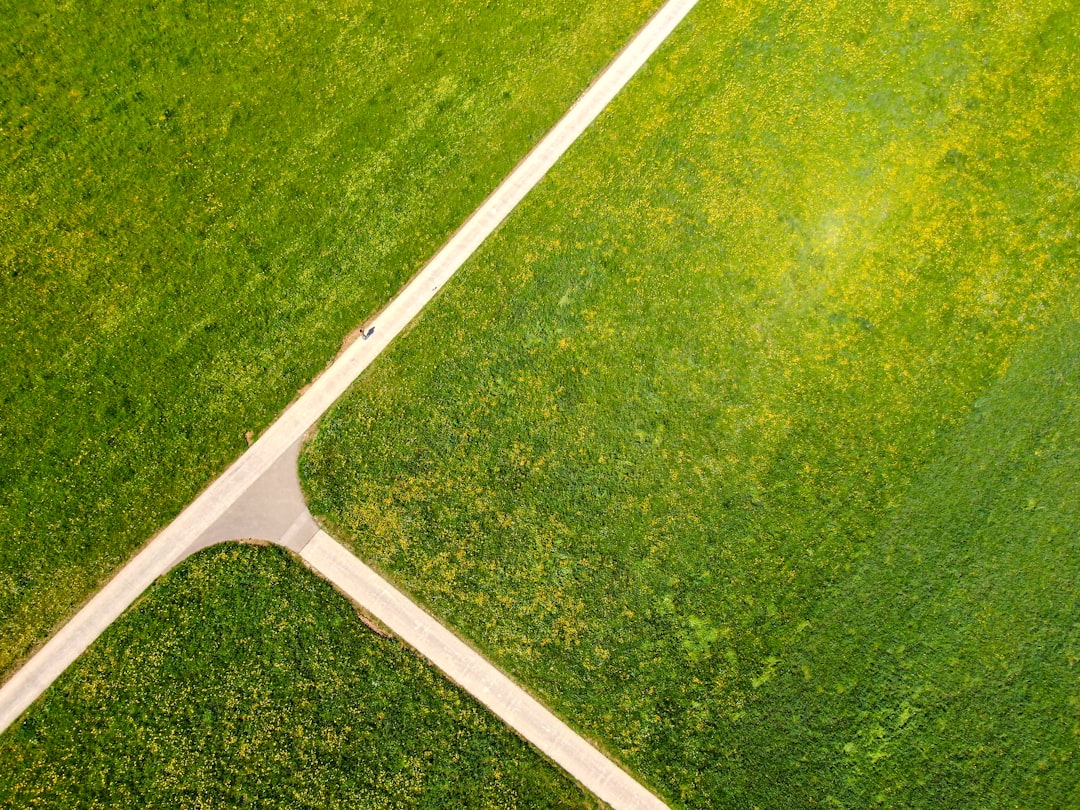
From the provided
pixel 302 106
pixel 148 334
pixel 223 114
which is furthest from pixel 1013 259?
pixel 148 334

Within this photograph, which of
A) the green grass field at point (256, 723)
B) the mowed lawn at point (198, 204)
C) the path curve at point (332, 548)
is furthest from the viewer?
the mowed lawn at point (198, 204)

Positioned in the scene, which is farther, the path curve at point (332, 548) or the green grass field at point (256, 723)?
the path curve at point (332, 548)

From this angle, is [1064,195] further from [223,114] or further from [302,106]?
[223,114]

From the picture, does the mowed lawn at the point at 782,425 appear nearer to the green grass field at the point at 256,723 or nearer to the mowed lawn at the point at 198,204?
the green grass field at the point at 256,723

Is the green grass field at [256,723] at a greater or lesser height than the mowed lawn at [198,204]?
lesser

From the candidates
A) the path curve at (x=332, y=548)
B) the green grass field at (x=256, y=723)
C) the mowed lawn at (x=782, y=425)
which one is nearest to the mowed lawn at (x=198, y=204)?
the path curve at (x=332, y=548)

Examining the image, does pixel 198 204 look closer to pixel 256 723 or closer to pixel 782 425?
pixel 256 723

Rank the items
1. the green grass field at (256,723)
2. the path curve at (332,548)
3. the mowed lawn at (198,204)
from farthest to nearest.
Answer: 1. the mowed lawn at (198,204)
2. the path curve at (332,548)
3. the green grass field at (256,723)
